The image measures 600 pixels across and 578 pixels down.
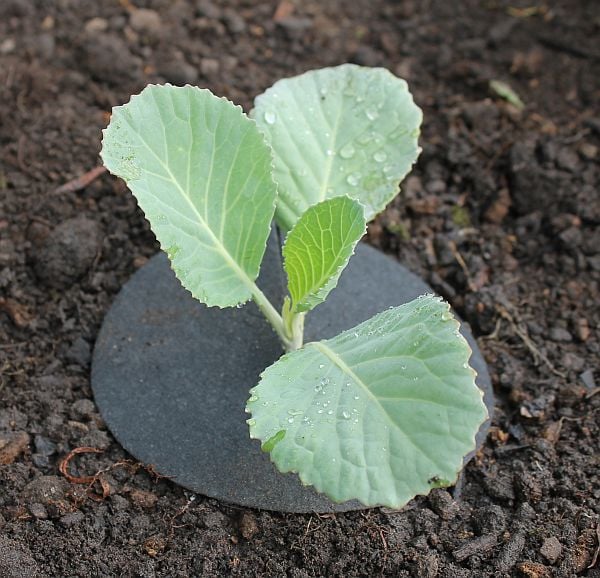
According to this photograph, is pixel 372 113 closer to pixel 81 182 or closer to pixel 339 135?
pixel 339 135

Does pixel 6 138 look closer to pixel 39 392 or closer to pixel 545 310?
pixel 39 392

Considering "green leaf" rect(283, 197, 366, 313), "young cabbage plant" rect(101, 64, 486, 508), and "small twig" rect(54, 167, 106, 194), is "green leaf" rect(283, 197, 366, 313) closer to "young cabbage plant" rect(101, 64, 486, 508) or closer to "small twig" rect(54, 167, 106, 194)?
"young cabbage plant" rect(101, 64, 486, 508)

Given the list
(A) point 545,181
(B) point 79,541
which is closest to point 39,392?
(B) point 79,541

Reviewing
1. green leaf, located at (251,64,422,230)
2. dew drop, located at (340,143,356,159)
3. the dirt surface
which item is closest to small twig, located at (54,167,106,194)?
the dirt surface

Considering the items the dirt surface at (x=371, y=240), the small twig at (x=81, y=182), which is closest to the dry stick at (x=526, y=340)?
the dirt surface at (x=371, y=240)

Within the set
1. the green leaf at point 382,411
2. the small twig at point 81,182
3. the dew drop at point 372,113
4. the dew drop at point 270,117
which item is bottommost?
the small twig at point 81,182

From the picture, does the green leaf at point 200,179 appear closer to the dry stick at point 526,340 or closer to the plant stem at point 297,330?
the plant stem at point 297,330

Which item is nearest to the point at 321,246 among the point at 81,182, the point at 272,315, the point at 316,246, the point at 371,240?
the point at 316,246

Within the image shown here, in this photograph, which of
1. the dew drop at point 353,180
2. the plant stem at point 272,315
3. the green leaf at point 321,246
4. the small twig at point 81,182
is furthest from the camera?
the small twig at point 81,182
